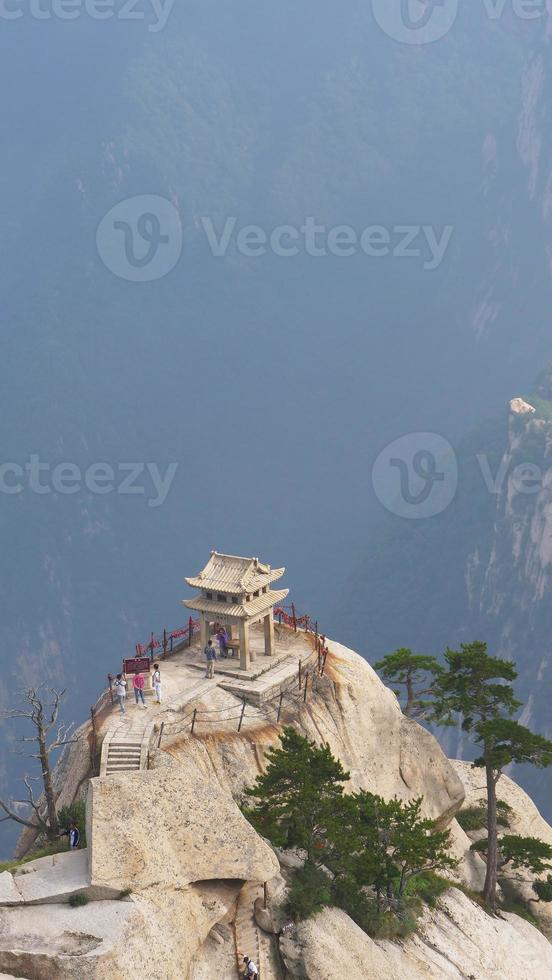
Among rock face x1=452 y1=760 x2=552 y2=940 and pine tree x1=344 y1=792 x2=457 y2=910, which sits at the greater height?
pine tree x1=344 y1=792 x2=457 y2=910

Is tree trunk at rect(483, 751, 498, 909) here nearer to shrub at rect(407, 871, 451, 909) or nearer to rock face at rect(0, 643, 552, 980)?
rock face at rect(0, 643, 552, 980)

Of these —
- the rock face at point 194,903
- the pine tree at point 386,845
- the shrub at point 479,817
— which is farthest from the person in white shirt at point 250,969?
the shrub at point 479,817

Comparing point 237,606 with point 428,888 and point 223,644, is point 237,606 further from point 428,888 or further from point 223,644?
point 428,888

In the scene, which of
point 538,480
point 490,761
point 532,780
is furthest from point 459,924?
point 538,480

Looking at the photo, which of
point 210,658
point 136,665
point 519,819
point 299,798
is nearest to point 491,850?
point 519,819

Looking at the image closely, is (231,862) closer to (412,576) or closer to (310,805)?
(310,805)

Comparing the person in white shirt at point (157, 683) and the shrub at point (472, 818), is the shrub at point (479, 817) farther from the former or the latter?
the person in white shirt at point (157, 683)

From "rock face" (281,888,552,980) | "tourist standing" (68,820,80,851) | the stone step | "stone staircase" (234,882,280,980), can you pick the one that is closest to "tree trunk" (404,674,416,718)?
"rock face" (281,888,552,980)
